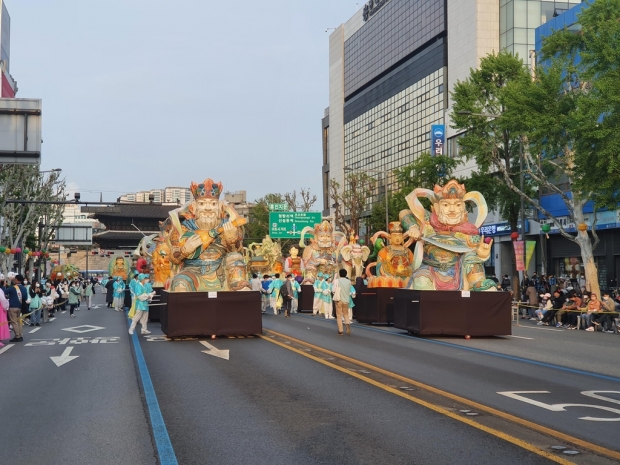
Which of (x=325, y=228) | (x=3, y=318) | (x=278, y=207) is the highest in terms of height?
(x=278, y=207)

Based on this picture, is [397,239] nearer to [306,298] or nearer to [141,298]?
[141,298]

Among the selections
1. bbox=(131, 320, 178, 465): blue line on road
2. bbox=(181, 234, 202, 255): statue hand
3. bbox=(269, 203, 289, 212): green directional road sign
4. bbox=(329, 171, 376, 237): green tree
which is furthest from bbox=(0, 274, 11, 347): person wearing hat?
bbox=(269, 203, 289, 212): green directional road sign

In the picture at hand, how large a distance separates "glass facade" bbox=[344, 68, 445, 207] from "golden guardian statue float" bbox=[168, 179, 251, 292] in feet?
158

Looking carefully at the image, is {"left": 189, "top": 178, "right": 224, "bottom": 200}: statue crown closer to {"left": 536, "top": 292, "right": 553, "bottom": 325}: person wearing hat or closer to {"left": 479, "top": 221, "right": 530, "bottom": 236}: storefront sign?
{"left": 536, "top": 292, "right": 553, "bottom": 325}: person wearing hat

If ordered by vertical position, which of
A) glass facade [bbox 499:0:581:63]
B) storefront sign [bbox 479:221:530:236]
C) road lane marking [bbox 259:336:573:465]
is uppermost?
glass facade [bbox 499:0:581:63]

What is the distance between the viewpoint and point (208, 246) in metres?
21.4

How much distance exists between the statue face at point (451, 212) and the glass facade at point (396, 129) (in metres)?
46.3

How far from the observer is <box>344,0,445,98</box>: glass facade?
6931cm

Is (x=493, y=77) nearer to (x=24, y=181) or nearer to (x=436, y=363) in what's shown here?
(x=436, y=363)

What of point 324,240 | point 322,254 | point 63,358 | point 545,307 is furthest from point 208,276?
point 322,254

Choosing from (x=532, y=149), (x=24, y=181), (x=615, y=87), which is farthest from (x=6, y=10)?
(x=615, y=87)

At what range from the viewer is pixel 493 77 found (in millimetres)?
38875

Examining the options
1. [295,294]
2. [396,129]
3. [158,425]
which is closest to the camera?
[158,425]

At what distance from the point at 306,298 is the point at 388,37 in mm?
47641
